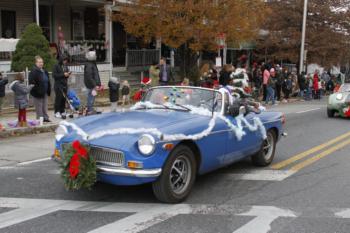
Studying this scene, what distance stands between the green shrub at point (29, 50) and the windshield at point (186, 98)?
11.0 metres

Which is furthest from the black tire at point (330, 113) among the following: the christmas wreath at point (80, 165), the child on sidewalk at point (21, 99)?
the christmas wreath at point (80, 165)

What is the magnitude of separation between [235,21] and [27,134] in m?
11.0

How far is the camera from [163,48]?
2908 centimetres

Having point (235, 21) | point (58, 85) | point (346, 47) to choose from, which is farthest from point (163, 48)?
point (58, 85)

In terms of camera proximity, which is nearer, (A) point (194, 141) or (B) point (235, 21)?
(A) point (194, 141)

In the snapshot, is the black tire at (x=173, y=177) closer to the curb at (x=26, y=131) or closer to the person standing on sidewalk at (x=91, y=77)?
the curb at (x=26, y=131)

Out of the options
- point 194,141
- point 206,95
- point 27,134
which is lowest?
point 27,134

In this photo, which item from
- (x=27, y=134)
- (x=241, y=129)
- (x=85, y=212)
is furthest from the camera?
(x=27, y=134)

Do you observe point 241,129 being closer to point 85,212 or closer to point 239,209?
point 239,209

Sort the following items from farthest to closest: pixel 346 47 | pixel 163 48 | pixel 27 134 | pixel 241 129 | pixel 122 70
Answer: pixel 346 47, pixel 163 48, pixel 122 70, pixel 27 134, pixel 241 129

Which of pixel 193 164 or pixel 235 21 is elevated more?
pixel 235 21

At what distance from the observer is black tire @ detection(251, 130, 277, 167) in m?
8.09

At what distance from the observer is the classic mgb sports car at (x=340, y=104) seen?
15945 millimetres

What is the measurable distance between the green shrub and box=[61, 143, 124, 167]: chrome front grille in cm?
1234
